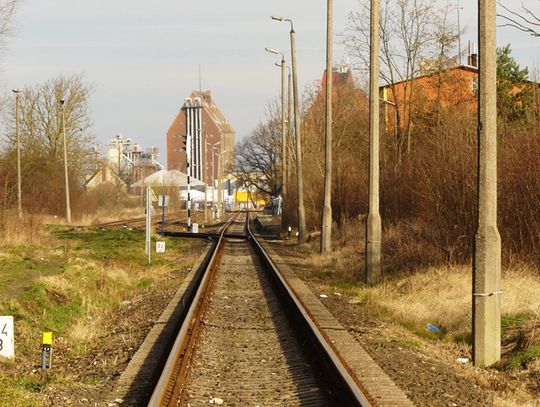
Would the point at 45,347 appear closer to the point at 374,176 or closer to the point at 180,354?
the point at 180,354

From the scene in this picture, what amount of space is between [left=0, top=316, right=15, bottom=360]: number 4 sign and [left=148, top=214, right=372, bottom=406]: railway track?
82.6 inches

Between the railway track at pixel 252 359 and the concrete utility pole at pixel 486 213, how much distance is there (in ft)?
6.91

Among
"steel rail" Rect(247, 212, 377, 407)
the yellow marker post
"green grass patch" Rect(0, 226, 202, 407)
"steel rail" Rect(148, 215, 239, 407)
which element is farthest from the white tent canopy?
the yellow marker post

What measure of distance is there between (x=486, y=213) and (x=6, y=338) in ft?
21.5

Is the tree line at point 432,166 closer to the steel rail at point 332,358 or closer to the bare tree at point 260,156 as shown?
the steel rail at point 332,358

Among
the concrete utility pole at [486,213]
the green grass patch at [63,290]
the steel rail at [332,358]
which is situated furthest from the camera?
the concrete utility pole at [486,213]

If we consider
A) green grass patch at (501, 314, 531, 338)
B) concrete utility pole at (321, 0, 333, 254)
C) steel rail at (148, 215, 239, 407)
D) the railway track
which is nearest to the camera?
steel rail at (148, 215, 239, 407)

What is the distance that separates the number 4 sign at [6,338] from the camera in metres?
11.3

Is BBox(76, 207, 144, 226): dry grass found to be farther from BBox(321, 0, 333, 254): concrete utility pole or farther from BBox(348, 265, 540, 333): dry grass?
BBox(348, 265, 540, 333): dry grass

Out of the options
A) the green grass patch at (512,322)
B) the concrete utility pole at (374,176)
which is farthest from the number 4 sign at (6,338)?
the concrete utility pole at (374,176)

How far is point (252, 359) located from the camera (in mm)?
12250

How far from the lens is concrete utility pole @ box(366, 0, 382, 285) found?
2255 centimetres

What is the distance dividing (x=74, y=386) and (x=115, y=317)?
7.55 metres

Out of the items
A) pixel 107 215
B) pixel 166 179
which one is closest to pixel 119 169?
pixel 107 215
